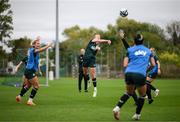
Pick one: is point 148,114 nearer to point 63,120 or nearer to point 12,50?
point 63,120

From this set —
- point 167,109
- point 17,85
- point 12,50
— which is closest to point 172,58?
point 12,50

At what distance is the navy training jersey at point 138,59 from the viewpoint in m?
12.1

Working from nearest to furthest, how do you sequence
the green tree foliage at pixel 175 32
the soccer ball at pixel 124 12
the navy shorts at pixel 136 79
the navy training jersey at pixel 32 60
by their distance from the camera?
the navy shorts at pixel 136 79 → the navy training jersey at pixel 32 60 → the soccer ball at pixel 124 12 → the green tree foliage at pixel 175 32

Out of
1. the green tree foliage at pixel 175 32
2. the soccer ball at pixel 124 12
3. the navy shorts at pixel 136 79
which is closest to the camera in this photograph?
the navy shorts at pixel 136 79

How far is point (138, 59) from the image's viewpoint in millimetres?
12109

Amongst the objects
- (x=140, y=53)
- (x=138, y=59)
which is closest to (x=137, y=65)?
(x=138, y=59)

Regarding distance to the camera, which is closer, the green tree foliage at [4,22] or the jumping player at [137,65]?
the jumping player at [137,65]

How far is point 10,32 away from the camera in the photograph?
247 feet

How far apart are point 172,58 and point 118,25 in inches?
1341

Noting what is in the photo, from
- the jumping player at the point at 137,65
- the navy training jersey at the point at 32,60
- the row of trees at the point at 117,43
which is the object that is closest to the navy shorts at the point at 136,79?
the jumping player at the point at 137,65

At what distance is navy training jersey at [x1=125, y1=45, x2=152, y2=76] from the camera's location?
12094 mm

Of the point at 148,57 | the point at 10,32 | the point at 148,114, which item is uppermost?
the point at 10,32

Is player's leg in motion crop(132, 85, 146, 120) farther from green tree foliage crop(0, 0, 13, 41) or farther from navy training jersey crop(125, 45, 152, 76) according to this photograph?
green tree foliage crop(0, 0, 13, 41)

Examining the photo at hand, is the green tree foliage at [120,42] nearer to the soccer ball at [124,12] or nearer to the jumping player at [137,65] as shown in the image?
the soccer ball at [124,12]
